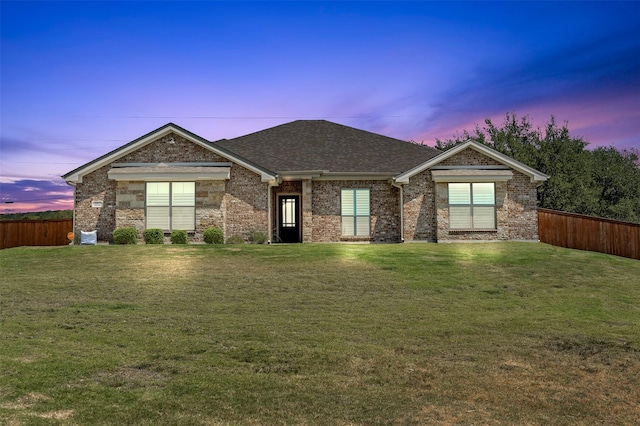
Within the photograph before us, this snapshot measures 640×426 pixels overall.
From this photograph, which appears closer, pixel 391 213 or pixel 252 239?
pixel 252 239

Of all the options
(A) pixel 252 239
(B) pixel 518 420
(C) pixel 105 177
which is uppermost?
(C) pixel 105 177

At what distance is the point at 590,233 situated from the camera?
81.1ft

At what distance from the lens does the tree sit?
4288 cm

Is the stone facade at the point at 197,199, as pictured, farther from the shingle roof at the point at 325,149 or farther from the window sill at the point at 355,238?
the window sill at the point at 355,238

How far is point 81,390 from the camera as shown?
6711 mm

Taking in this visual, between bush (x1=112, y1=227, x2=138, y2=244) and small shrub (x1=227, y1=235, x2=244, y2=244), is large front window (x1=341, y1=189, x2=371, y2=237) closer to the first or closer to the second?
small shrub (x1=227, y1=235, x2=244, y2=244)

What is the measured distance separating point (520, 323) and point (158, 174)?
61.7 feet

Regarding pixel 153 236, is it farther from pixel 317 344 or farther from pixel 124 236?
pixel 317 344

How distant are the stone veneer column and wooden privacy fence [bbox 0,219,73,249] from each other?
13139 millimetres


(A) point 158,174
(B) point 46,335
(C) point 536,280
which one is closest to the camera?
(B) point 46,335

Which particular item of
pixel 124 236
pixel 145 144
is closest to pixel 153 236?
pixel 124 236

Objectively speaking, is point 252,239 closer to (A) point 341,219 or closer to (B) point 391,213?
(A) point 341,219

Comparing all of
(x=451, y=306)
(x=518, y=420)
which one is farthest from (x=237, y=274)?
(x=518, y=420)

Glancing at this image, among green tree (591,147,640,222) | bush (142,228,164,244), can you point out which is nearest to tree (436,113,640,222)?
green tree (591,147,640,222)
